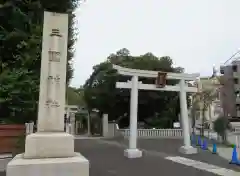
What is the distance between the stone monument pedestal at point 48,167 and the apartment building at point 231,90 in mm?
34352

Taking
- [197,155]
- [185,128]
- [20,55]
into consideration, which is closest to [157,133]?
[185,128]

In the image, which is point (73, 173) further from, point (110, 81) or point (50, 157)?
point (110, 81)

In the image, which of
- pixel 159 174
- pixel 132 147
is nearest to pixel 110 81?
pixel 132 147

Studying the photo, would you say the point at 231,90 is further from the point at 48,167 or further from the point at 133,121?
the point at 48,167

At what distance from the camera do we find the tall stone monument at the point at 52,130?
4512mm

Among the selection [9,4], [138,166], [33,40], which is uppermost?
[9,4]

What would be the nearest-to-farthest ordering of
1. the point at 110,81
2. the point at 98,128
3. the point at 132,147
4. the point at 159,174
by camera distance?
the point at 159,174 → the point at 132,147 → the point at 110,81 → the point at 98,128

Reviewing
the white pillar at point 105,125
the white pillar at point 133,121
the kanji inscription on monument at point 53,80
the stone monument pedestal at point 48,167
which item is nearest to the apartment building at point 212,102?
the white pillar at point 105,125

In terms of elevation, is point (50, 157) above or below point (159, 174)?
above

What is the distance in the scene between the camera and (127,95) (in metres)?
23.5

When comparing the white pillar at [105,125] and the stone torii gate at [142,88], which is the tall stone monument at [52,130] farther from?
the white pillar at [105,125]

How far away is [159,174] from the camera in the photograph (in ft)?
27.3

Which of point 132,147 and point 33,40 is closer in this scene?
point 33,40

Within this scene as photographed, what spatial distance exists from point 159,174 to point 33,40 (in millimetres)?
5726
